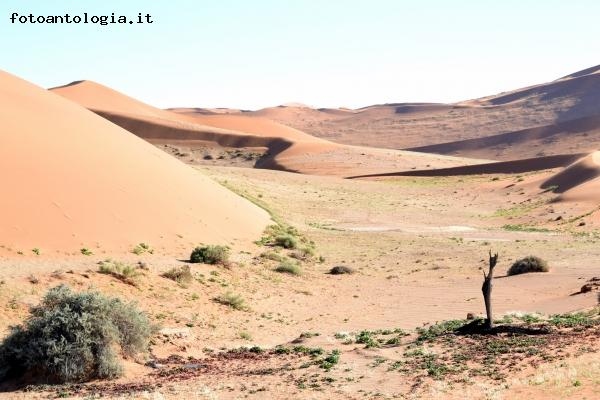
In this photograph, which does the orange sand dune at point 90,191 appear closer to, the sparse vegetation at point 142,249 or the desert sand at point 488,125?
the sparse vegetation at point 142,249

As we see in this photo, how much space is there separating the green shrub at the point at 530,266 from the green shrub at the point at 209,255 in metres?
10.5

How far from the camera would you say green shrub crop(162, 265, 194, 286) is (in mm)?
21547

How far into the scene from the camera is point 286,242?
30.4 metres

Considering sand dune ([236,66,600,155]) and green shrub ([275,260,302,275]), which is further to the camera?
sand dune ([236,66,600,155])

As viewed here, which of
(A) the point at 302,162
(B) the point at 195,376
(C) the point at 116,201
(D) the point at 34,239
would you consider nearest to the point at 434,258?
(C) the point at 116,201

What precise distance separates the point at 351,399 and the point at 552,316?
8286 mm

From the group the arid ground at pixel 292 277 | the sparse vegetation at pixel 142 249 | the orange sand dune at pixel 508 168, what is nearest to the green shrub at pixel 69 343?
the arid ground at pixel 292 277

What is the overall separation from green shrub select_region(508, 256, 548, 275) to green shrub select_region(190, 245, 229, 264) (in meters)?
10.5

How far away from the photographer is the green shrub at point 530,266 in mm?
26453

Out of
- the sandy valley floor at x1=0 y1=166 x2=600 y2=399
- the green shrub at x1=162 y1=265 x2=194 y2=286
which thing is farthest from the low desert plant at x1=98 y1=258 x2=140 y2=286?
the green shrub at x1=162 y1=265 x2=194 y2=286

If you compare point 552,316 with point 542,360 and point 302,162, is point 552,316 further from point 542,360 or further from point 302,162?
point 302,162

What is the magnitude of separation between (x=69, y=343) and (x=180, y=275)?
7.71m

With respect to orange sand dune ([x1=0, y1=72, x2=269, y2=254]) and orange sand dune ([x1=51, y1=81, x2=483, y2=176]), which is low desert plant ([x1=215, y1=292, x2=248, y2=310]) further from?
orange sand dune ([x1=51, y1=81, x2=483, y2=176])

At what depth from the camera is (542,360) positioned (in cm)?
1342
